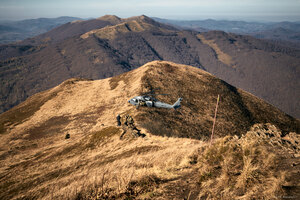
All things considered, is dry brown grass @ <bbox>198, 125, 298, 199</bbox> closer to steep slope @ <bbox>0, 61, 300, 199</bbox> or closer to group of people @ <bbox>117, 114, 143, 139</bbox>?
steep slope @ <bbox>0, 61, 300, 199</bbox>

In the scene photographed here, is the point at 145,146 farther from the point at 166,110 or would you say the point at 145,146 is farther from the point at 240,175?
the point at 166,110

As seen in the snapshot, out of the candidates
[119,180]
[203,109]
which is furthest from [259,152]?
[203,109]

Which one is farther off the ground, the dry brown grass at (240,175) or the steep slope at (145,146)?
the dry brown grass at (240,175)

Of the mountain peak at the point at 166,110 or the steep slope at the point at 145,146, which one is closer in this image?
the steep slope at the point at 145,146

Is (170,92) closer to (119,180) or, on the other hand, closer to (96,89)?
(96,89)

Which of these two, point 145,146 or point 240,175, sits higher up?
Result: point 240,175

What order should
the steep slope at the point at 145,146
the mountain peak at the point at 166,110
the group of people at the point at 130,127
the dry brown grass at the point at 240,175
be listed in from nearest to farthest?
the dry brown grass at the point at 240,175 → the steep slope at the point at 145,146 → the group of people at the point at 130,127 → the mountain peak at the point at 166,110

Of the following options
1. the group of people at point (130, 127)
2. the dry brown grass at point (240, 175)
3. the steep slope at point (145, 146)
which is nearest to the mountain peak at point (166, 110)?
the steep slope at point (145, 146)

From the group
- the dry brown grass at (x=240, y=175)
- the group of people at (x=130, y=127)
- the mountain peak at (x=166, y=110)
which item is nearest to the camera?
the dry brown grass at (x=240, y=175)

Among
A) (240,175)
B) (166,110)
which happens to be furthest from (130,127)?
(240,175)

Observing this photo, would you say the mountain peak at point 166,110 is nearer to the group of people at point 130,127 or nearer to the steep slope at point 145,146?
the steep slope at point 145,146
